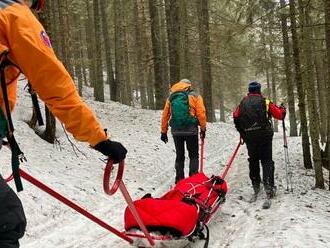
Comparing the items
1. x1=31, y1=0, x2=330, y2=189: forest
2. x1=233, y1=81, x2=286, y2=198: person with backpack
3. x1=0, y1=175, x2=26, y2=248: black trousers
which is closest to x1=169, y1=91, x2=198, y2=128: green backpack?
x1=233, y1=81, x2=286, y2=198: person with backpack

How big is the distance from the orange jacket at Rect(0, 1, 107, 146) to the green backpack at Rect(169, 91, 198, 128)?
6.87m

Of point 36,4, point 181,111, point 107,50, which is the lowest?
point 181,111

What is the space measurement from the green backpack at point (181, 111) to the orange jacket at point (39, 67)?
687 cm

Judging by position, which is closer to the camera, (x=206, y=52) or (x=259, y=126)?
(x=259, y=126)

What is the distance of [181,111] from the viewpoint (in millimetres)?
10141

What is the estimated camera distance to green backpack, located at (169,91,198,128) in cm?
1008

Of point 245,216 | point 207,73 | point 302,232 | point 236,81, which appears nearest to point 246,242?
point 302,232

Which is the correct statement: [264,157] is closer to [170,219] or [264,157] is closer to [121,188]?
[170,219]

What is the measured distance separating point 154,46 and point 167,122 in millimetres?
12261

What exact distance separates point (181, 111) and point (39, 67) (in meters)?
7.34

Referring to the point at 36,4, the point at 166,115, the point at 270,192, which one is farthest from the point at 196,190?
the point at 36,4

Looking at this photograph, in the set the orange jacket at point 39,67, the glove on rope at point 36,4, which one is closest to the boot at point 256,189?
the orange jacket at point 39,67

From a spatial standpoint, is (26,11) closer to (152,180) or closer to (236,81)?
(152,180)

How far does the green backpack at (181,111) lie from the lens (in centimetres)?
1008
